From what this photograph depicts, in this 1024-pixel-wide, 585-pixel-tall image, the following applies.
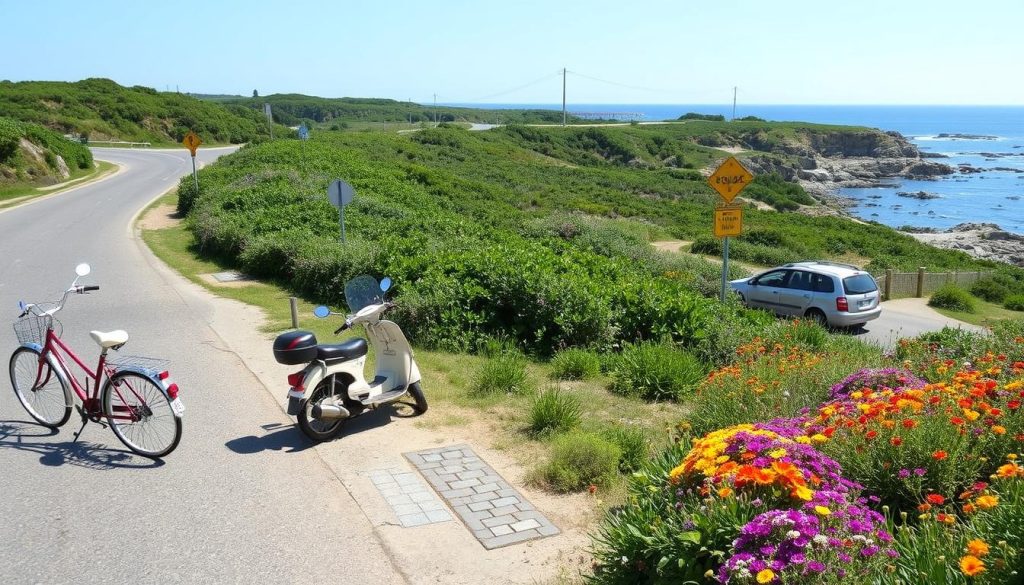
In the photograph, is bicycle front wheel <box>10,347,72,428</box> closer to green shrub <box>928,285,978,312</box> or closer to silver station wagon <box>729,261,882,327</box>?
silver station wagon <box>729,261,882,327</box>

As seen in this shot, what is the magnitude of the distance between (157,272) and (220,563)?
1287 centimetres

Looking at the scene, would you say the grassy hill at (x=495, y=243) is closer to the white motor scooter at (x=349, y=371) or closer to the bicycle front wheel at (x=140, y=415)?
the white motor scooter at (x=349, y=371)

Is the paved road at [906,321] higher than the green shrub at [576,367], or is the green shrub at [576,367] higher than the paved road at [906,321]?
the green shrub at [576,367]

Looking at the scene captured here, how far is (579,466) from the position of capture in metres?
5.94

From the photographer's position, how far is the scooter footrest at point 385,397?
7.02m

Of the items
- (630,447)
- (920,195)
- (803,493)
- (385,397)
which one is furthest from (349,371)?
(920,195)

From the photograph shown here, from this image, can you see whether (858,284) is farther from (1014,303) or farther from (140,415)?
(140,415)

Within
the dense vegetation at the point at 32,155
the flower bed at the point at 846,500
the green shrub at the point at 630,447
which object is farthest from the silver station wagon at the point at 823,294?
the dense vegetation at the point at 32,155

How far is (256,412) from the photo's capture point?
748cm

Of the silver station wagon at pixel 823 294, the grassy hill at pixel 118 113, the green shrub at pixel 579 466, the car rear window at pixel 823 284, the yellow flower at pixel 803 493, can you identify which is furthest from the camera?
the grassy hill at pixel 118 113

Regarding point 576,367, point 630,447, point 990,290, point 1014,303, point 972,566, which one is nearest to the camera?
point 972,566

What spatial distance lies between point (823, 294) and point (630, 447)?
A: 39.3 feet

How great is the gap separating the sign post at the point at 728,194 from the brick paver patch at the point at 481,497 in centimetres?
711

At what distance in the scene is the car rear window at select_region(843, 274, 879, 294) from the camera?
54.2 feet
